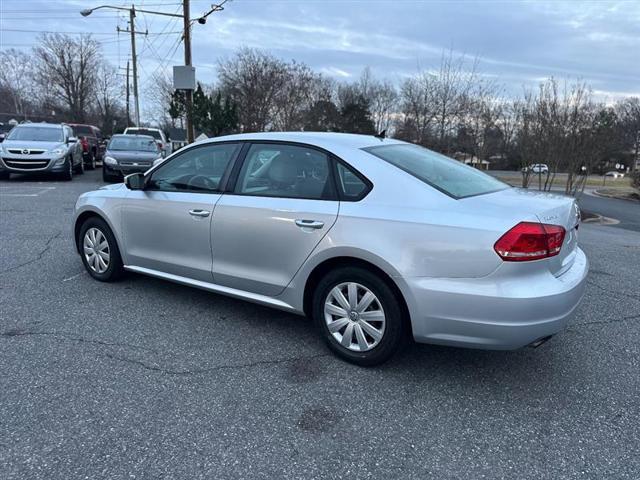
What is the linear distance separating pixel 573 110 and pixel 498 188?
14874 mm

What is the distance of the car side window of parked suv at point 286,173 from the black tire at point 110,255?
1.75m

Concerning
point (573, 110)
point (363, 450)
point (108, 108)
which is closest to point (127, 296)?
point (363, 450)

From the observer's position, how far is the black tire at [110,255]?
4.77 meters

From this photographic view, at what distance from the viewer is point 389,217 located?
3035 mm

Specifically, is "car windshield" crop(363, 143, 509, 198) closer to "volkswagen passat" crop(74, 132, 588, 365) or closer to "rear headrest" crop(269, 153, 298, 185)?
"volkswagen passat" crop(74, 132, 588, 365)

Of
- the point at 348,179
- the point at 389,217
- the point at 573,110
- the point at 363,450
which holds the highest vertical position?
the point at 573,110

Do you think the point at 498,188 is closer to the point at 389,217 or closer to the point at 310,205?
the point at 389,217

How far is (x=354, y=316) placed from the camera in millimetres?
3238

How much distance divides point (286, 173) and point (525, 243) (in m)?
1.78

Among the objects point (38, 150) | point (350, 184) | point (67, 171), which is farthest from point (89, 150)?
A: point (350, 184)

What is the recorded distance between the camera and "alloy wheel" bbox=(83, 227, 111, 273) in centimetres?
485

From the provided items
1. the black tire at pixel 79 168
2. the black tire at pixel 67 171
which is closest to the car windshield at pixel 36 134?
the black tire at pixel 67 171

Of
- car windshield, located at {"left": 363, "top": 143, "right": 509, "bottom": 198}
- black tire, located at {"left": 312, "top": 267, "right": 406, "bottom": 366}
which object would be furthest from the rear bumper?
car windshield, located at {"left": 363, "top": 143, "right": 509, "bottom": 198}

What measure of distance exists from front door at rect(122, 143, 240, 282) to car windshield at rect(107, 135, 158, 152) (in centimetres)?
1158
